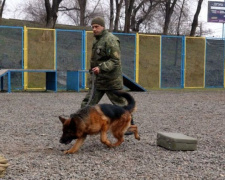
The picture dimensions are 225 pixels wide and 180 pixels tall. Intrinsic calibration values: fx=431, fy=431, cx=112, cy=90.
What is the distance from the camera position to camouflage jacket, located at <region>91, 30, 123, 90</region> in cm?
613

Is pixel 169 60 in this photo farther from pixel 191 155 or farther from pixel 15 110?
pixel 191 155

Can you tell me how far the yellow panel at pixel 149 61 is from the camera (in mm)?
20438

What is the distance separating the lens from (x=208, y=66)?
2184 centimetres

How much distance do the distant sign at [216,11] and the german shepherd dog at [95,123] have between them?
1203 inches

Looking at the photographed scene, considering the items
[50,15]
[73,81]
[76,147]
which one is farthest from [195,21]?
[76,147]

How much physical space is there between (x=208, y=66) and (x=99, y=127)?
1744 centimetres

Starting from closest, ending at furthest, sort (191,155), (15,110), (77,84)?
(191,155) → (15,110) → (77,84)

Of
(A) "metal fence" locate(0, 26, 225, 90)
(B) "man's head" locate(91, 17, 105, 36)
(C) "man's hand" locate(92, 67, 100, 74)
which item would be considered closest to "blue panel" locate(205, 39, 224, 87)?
(A) "metal fence" locate(0, 26, 225, 90)

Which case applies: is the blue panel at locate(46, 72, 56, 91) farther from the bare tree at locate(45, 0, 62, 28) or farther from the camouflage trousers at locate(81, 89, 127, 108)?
the bare tree at locate(45, 0, 62, 28)

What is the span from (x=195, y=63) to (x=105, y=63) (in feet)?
52.7

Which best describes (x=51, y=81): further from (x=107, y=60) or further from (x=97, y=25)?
(x=97, y=25)

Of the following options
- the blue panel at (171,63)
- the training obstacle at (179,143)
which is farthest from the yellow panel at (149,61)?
the training obstacle at (179,143)

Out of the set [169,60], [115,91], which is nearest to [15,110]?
[115,91]

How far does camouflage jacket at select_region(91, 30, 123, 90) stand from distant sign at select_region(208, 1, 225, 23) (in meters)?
29.7
